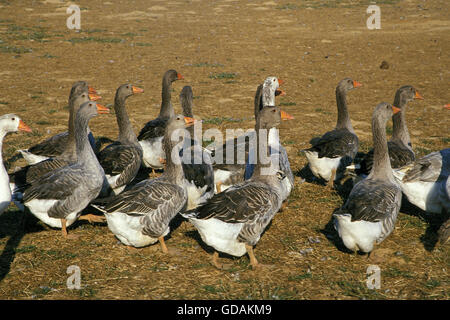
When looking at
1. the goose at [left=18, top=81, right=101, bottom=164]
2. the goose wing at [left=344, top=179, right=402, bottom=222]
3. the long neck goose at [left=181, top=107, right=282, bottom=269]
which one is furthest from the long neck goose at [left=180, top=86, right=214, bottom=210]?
the goose wing at [left=344, top=179, right=402, bottom=222]

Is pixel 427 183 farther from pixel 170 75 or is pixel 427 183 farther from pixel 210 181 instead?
pixel 170 75

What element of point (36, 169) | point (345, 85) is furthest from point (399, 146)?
point (36, 169)

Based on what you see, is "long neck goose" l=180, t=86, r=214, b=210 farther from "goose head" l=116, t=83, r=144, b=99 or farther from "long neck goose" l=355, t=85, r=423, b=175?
"long neck goose" l=355, t=85, r=423, b=175

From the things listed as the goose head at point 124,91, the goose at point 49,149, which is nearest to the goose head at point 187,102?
the goose head at point 124,91

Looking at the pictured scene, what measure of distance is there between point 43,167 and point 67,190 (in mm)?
1218

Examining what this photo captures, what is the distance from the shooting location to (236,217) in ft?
20.1

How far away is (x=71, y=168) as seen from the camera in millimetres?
7367

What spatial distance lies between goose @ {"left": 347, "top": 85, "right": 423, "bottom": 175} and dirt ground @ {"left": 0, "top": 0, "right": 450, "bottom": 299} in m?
0.90

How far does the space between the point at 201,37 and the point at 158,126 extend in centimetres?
1687

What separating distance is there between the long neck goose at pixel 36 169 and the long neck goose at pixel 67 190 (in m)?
0.30

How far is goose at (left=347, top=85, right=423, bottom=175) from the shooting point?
8.05 meters

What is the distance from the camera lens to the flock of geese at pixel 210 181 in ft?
20.6
